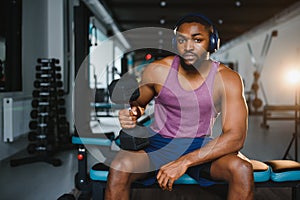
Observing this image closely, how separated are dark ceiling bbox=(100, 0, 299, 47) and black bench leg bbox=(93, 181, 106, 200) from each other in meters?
5.28

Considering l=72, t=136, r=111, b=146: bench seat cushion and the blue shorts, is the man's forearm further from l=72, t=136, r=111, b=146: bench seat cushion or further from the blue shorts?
l=72, t=136, r=111, b=146: bench seat cushion

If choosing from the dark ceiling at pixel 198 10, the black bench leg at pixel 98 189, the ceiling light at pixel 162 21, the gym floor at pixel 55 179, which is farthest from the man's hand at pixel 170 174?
the ceiling light at pixel 162 21

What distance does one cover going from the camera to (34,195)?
2.11 meters

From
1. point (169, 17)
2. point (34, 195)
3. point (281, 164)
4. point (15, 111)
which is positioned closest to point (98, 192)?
point (34, 195)

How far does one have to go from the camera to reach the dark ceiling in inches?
271

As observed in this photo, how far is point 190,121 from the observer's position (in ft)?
4.87

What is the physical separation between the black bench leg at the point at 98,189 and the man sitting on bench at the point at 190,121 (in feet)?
0.77

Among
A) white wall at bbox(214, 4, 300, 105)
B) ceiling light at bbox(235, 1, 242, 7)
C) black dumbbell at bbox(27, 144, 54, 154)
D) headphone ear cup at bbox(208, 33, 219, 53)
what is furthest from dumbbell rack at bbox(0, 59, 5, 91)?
ceiling light at bbox(235, 1, 242, 7)

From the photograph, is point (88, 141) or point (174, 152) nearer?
point (174, 152)

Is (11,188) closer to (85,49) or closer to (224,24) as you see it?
(85,49)

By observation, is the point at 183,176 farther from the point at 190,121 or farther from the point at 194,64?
the point at 194,64

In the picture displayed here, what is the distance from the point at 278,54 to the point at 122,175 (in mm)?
7437

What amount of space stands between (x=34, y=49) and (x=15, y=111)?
0.85 metres

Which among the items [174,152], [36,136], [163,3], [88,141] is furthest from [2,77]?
[163,3]
